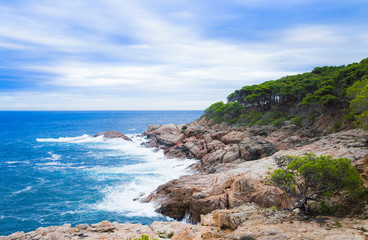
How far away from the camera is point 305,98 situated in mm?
50875

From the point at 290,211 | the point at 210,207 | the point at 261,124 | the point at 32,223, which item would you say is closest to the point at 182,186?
the point at 210,207

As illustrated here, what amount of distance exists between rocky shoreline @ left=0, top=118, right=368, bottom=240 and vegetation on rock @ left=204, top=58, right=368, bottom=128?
18.3ft

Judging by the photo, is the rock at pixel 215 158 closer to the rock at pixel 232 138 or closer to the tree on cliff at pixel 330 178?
the rock at pixel 232 138

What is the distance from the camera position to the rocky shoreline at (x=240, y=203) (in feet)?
44.3

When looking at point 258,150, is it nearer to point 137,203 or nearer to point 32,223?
point 137,203

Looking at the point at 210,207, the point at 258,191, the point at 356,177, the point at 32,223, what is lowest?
the point at 32,223

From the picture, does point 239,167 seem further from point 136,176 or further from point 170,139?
point 170,139

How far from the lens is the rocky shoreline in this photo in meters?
13.5

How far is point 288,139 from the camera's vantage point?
1684 inches

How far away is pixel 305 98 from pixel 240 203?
37566mm

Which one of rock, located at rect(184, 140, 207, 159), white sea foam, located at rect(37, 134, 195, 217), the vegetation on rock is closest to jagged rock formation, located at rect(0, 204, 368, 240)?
white sea foam, located at rect(37, 134, 195, 217)

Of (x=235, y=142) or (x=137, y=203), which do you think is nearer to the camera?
(x=137, y=203)

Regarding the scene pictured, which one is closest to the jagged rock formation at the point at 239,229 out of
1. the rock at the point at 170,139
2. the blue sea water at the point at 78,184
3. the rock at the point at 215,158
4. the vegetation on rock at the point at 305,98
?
the blue sea water at the point at 78,184

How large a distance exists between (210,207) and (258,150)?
19.4 m
